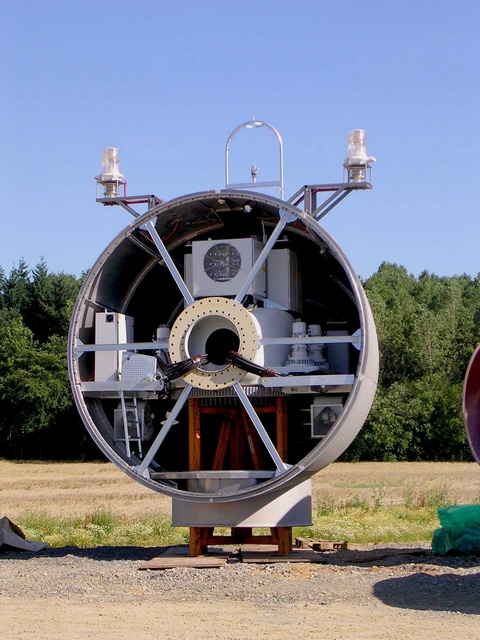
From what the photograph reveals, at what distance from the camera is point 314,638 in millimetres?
9555

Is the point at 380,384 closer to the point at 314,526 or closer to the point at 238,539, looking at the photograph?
the point at 314,526

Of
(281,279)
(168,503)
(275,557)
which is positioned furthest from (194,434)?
(168,503)

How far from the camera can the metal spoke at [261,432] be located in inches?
554

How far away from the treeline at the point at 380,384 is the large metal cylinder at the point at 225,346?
29.7 meters

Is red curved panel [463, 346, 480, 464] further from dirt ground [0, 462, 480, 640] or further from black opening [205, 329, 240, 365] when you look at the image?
black opening [205, 329, 240, 365]

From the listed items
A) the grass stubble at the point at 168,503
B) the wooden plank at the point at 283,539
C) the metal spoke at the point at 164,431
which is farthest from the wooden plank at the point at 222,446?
the grass stubble at the point at 168,503

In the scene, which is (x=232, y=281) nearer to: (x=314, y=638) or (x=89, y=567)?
(x=89, y=567)

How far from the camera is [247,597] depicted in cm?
1198

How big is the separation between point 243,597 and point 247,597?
0.14ft

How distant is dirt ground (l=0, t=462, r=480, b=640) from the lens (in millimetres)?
10047

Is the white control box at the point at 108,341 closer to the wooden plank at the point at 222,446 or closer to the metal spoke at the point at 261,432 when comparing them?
the wooden plank at the point at 222,446

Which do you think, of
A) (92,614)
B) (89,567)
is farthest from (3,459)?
(92,614)

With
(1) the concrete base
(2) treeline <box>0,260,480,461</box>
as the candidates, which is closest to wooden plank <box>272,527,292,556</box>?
(1) the concrete base

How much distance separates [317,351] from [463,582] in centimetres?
377
